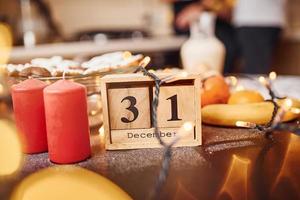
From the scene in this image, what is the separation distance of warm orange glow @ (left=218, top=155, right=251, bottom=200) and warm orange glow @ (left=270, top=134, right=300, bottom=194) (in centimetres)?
5

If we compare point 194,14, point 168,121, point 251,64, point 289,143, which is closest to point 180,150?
point 168,121

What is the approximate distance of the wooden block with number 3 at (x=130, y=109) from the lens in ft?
2.93

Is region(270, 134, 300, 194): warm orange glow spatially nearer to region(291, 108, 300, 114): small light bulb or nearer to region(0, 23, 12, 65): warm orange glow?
region(291, 108, 300, 114): small light bulb

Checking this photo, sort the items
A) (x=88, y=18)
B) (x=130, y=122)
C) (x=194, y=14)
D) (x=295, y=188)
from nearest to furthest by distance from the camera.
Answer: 1. (x=295, y=188)
2. (x=130, y=122)
3. (x=194, y=14)
4. (x=88, y=18)

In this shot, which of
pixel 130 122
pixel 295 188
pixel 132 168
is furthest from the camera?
pixel 130 122

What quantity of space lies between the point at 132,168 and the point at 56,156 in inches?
5.6

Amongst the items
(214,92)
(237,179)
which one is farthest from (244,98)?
(237,179)

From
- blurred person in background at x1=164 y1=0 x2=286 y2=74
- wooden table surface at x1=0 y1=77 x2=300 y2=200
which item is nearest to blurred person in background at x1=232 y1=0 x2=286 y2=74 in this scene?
blurred person in background at x1=164 y1=0 x2=286 y2=74

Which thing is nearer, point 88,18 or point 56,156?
point 56,156

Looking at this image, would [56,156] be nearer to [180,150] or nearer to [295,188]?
[180,150]

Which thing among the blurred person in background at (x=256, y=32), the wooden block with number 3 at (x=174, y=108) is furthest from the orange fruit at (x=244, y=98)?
the blurred person in background at (x=256, y=32)

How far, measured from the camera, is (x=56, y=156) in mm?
820

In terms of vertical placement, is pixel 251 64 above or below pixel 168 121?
below

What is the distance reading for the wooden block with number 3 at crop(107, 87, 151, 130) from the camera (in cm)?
89
